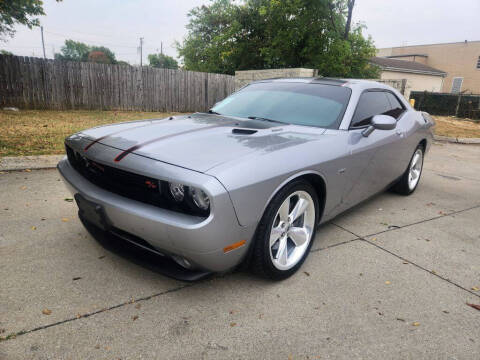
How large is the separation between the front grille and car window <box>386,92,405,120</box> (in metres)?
3.03

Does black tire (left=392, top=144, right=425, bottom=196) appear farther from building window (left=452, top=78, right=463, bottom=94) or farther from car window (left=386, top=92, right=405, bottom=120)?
building window (left=452, top=78, right=463, bottom=94)

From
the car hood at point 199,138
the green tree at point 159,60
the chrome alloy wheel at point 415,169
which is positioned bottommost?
the chrome alloy wheel at point 415,169

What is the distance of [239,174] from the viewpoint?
2.00 meters

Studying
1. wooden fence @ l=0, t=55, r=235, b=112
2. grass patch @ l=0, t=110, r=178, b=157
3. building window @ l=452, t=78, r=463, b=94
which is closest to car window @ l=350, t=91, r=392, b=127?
grass patch @ l=0, t=110, r=178, b=157

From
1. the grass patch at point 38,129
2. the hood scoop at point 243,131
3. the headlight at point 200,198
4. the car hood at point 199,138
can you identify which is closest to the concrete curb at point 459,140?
the car hood at point 199,138

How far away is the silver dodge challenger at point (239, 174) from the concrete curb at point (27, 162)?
103 inches

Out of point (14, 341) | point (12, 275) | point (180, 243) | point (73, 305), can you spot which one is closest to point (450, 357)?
point (180, 243)

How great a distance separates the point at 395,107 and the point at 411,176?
1.08 meters

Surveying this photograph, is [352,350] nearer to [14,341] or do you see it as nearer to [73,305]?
[73,305]

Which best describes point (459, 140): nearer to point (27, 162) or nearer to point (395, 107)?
point (395, 107)

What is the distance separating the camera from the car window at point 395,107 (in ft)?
13.5

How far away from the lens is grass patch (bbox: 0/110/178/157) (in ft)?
19.6

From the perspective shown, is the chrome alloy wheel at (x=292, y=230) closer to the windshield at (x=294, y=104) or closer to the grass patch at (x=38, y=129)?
the windshield at (x=294, y=104)

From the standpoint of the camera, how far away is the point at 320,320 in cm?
215
